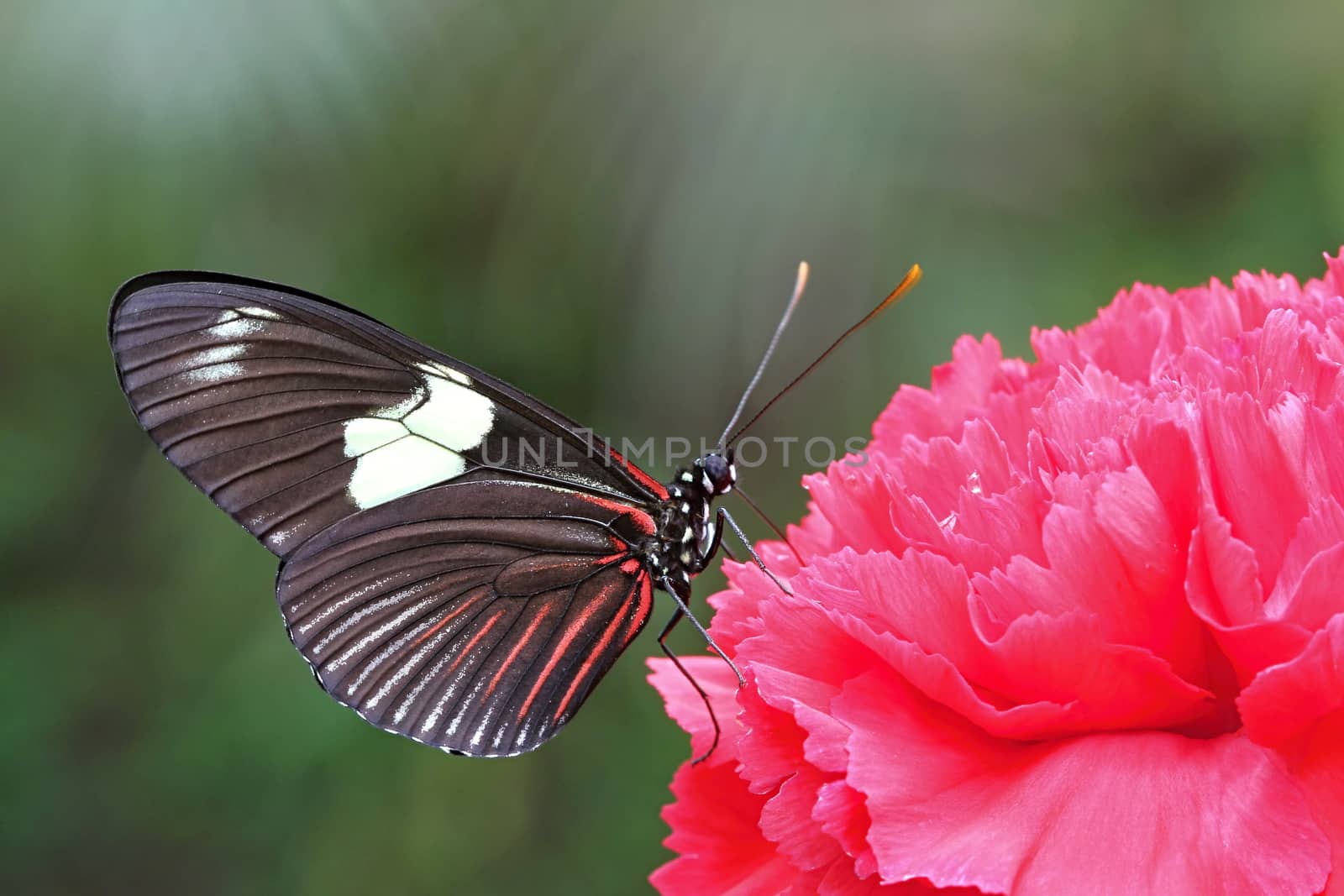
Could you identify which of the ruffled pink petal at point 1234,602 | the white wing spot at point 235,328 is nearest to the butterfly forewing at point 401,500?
the white wing spot at point 235,328

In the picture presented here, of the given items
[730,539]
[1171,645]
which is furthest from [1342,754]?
[730,539]

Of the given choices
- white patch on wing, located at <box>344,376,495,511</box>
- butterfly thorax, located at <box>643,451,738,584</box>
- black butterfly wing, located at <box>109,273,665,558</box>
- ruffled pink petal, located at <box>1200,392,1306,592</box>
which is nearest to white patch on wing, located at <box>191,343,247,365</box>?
black butterfly wing, located at <box>109,273,665,558</box>

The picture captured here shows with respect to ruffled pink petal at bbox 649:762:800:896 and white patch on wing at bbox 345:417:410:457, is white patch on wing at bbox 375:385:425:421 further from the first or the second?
ruffled pink petal at bbox 649:762:800:896

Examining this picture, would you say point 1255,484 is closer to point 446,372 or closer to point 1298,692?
point 1298,692

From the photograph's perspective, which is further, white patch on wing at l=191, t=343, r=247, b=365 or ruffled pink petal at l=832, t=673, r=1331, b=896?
white patch on wing at l=191, t=343, r=247, b=365

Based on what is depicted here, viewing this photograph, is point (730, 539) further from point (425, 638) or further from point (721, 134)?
point (425, 638)

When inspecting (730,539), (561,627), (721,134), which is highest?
(721,134)

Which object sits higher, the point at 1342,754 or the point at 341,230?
the point at 341,230
